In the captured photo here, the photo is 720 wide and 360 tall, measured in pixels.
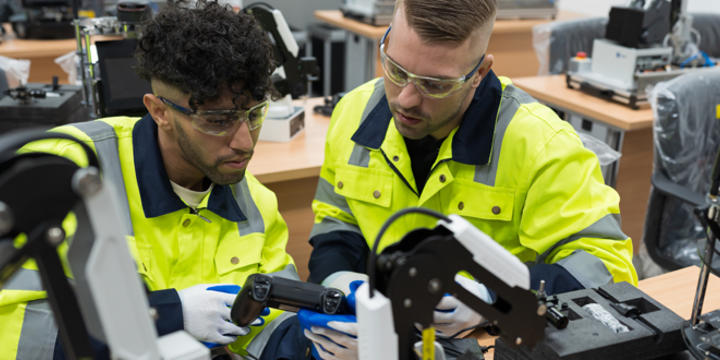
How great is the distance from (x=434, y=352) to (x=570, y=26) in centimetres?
326

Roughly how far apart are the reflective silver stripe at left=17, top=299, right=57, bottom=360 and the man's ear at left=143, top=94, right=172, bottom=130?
0.46m

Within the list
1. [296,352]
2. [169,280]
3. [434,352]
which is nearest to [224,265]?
[169,280]

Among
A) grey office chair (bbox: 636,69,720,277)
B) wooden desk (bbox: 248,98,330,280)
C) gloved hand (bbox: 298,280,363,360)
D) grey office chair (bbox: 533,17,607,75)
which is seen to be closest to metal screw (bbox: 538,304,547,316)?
gloved hand (bbox: 298,280,363,360)

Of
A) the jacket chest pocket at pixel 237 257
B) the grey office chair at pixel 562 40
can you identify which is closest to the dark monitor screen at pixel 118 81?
the jacket chest pocket at pixel 237 257

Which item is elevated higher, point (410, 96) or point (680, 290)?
point (410, 96)

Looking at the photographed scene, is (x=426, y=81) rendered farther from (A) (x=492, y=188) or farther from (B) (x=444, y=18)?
(A) (x=492, y=188)

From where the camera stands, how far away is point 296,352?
134 centimetres

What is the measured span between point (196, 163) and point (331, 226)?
404 mm

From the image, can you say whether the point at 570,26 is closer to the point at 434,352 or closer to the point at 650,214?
the point at 650,214

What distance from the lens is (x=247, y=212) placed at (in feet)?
5.01

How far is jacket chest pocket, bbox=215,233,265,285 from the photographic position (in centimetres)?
146

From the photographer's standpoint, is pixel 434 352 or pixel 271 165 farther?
pixel 271 165

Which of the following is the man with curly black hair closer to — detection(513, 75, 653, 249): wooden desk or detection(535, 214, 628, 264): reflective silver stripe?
detection(535, 214, 628, 264): reflective silver stripe

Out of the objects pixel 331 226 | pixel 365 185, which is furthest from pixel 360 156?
pixel 331 226
